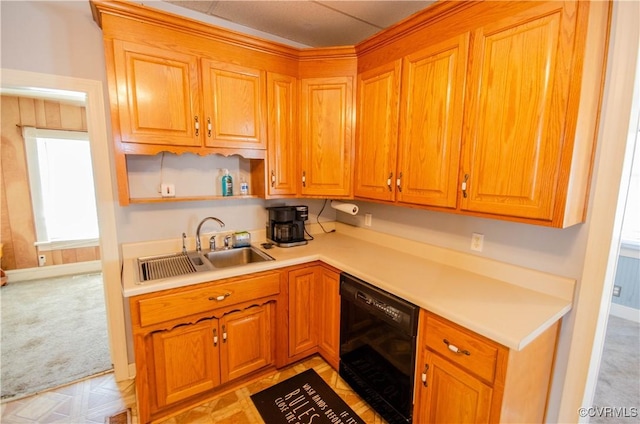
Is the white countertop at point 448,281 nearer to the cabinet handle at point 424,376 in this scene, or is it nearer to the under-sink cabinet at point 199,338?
the under-sink cabinet at point 199,338

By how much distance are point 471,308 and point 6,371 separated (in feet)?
10.7

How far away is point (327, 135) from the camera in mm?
2189

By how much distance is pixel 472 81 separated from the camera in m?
1.42

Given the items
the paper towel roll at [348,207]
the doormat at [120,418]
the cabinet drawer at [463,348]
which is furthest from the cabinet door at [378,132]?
the doormat at [120,418]

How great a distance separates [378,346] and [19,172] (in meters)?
4.99

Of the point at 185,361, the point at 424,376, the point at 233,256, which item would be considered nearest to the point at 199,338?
the point at 185,361

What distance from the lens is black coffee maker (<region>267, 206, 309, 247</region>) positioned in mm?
2338

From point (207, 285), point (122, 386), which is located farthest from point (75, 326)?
point (207, 285)

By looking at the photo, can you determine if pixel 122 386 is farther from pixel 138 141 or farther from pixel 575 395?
pixel 575 395

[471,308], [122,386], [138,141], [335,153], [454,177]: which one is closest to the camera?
[471,308]

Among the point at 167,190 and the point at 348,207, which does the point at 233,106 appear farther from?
the point at 348,207

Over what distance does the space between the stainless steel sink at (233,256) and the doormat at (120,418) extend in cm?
103

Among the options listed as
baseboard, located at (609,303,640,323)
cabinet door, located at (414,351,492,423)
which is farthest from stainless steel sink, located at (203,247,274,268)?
baseboard, located at (609,303,640,323)

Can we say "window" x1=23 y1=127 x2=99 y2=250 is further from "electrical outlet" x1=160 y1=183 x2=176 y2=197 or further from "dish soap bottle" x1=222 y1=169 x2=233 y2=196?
"dish soap bottle" x1=222 y1=169 x2=233 y2=196
